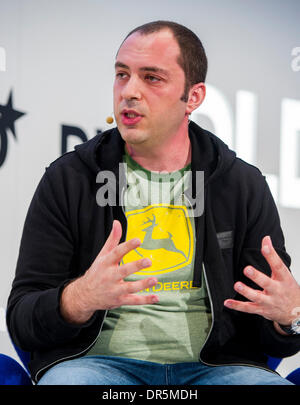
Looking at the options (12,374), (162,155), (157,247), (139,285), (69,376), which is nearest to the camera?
(139,285)

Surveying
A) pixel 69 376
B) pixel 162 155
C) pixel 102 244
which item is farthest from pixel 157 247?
pixel 69 376

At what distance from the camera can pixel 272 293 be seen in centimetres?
121

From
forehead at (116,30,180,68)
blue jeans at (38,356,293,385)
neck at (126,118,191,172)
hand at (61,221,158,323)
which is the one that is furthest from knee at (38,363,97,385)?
forehead at (116,30,180,68)

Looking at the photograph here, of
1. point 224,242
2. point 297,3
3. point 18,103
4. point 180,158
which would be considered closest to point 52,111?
point 18,103

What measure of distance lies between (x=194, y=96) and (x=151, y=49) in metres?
0.21

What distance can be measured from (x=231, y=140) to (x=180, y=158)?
1.01m

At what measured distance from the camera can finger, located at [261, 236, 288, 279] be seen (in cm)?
119

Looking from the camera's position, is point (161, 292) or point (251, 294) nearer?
point (251, 294)

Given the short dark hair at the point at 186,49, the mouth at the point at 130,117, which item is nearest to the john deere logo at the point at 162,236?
the mouth at the point at 130,117

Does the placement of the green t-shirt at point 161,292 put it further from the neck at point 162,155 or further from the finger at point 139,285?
the finger at point 139,285

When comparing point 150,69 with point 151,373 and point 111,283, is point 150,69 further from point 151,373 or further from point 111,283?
point 151,373

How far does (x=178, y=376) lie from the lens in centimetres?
137

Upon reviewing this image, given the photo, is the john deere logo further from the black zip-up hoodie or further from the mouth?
the mouth

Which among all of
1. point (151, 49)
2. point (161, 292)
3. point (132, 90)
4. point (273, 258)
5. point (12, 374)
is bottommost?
point (12, 374)
